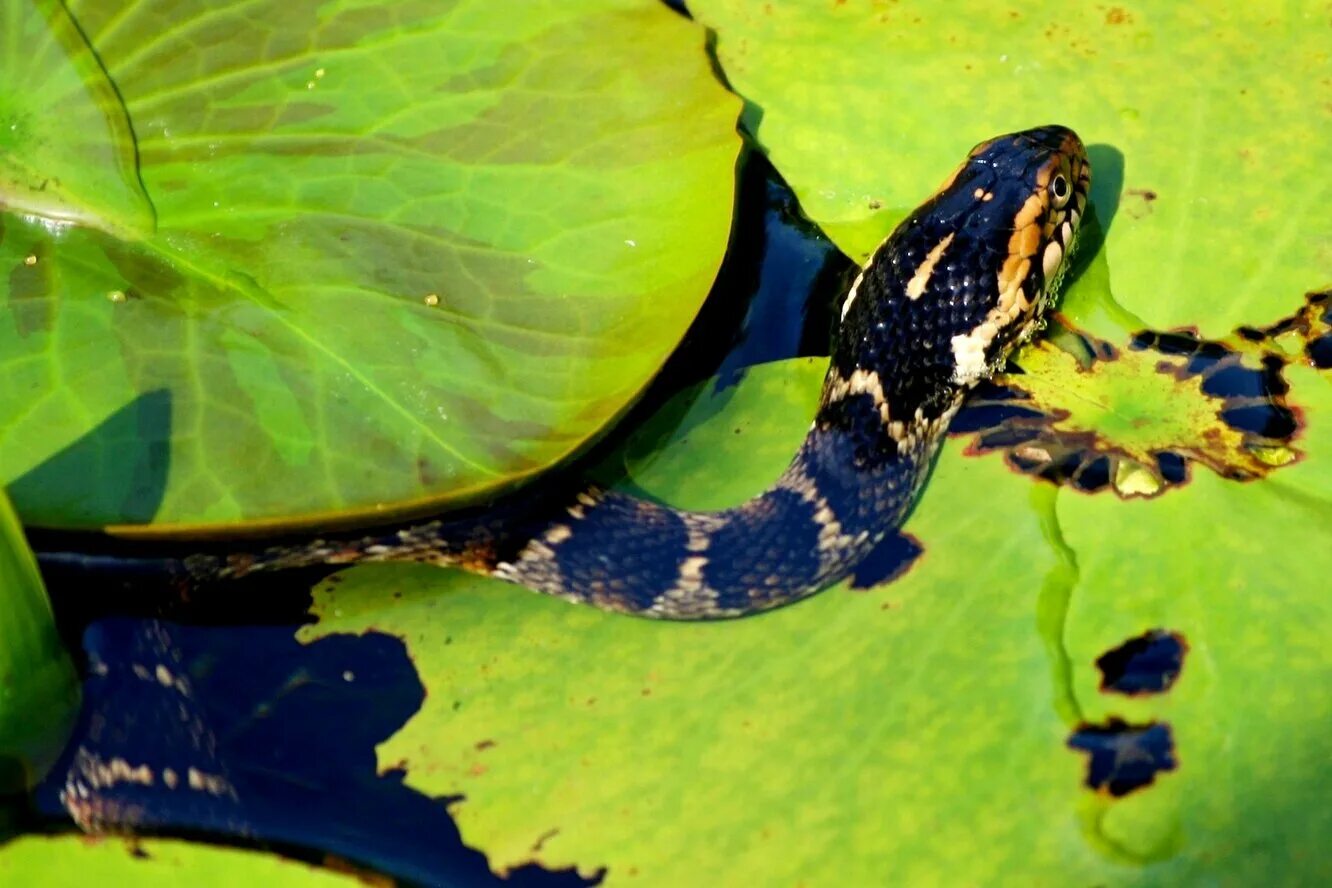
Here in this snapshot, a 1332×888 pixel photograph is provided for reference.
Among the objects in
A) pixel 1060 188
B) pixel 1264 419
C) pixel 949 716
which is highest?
pixel 1060 188

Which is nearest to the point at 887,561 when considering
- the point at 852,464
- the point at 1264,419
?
the point at 852,464

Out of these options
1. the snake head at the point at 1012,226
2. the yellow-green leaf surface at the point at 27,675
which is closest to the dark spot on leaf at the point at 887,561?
the snake head at the point at 1012,226

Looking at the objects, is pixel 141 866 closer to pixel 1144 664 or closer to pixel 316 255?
pixel 316 255

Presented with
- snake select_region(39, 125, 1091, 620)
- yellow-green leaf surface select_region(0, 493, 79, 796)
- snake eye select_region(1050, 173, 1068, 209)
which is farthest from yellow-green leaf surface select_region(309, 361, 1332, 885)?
snake eye select_region(1050, 173, 1068, 209)

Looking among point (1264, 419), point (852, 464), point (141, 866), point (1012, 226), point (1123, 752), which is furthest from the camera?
point (1012, 226)

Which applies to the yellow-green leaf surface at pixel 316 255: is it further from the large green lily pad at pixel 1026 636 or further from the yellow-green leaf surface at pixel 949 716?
the yellow-green leaf surface at pixel 949 716

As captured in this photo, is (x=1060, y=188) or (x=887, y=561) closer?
(x=887, y=561)

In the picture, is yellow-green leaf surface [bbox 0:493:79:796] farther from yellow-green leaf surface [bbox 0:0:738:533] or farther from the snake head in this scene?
the snake head
